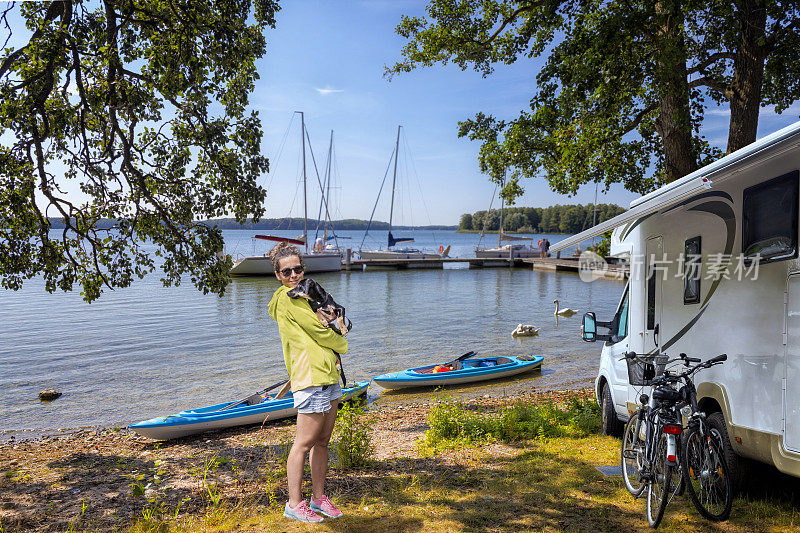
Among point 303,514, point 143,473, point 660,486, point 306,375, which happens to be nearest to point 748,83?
point 660,486

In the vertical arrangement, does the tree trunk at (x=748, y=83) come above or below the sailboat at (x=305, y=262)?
above

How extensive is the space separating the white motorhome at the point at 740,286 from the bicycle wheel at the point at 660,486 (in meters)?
0.60

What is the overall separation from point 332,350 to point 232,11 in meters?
5.44

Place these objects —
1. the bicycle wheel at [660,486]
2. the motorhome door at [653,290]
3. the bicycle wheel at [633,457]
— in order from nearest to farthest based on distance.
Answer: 1. the bicycle wheel at [660,486]
2. the bicycle wheel at [633,457]
3. the motorhome door at [653,290]

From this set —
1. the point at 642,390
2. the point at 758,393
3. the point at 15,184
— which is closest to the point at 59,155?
the point at 15,184

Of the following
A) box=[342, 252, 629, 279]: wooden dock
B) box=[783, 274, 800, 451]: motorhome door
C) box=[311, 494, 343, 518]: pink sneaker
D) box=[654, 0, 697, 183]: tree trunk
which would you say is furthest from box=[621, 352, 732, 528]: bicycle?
box=[342, 252, 629, 279]: wooden dock

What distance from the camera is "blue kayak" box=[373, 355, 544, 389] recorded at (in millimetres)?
13938

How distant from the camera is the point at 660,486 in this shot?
14.4 ft

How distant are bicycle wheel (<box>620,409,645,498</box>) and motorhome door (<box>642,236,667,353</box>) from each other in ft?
4.55

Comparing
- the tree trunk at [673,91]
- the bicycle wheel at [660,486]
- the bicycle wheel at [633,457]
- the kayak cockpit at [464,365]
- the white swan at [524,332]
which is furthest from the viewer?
the white swan at [524,332]

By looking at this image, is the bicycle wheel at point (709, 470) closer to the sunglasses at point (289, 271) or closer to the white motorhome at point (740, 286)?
the white motorhome at point (740, 286)

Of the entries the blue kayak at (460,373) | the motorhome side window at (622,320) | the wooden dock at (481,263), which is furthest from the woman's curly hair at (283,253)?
the wooden dock at (481,263)

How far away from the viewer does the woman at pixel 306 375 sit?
14.1 ft

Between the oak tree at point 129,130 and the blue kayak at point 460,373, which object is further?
the blue kayak at point 460,373
